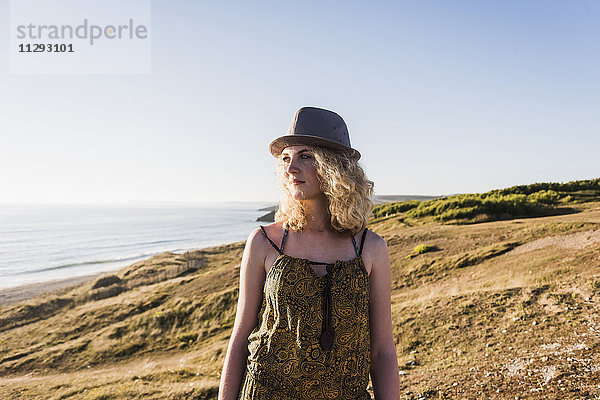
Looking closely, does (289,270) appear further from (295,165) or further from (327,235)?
(295,165)

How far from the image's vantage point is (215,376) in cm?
801

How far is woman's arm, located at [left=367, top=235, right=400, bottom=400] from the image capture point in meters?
2.24

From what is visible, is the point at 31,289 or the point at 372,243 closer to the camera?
the point at 372,243

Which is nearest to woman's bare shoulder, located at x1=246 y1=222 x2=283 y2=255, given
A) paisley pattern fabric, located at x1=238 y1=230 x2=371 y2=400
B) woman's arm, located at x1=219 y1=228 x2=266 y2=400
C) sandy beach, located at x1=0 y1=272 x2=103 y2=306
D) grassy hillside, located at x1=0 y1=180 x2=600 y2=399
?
woman's arm, located at x1=219 y1=228 x2=266 y2=400

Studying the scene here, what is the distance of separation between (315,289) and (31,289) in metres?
31.7

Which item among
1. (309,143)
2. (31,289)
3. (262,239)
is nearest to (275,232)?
(262,239)

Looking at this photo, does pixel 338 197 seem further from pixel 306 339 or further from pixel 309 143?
pixel 306 339

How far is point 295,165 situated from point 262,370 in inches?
41.2

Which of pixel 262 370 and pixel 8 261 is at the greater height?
pixel 262 370

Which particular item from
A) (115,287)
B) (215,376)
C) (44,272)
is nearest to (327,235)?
(215,376)

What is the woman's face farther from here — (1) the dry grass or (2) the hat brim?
(1) the dry grass

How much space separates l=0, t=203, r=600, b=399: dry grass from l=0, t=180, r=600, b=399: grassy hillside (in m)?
0.03

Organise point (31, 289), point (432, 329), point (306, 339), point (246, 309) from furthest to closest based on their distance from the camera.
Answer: point (31, 289)
point (432, 329)
point (246, 309)
point (306, 339)

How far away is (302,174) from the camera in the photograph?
229 cm
